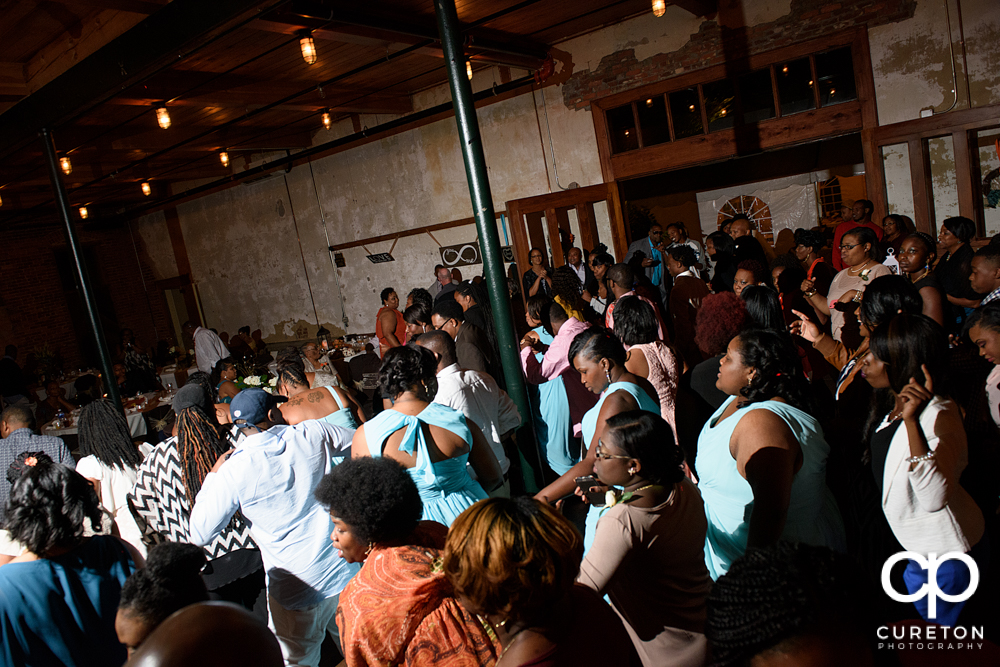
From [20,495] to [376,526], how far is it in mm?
1276

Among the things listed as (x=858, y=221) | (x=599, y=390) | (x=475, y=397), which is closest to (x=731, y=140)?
(x=858, y=221)

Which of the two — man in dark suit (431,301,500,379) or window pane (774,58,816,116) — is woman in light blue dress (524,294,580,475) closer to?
man in dark suit (431,301,500,379)

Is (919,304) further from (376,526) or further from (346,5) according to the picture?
(346,5)

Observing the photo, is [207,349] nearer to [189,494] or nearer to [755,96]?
[189,494]

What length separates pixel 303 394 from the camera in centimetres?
349

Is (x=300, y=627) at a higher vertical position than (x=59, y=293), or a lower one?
lower

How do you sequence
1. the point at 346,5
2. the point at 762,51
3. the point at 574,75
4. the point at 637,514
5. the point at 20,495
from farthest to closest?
the point at 574,75 < the point at 762,51 < the point at 346,5 < the point at 20,495 < the point at 637,514

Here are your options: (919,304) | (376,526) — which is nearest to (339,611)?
(376,526)

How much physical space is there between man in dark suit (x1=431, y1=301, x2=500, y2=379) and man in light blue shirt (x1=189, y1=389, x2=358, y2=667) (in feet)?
5.96

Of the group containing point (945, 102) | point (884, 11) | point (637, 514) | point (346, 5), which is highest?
point (346, 5)

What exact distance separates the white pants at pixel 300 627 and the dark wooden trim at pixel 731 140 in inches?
293

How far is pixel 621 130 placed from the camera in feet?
28.5

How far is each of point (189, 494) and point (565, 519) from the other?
89.6 inches

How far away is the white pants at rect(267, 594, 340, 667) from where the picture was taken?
2559mm
